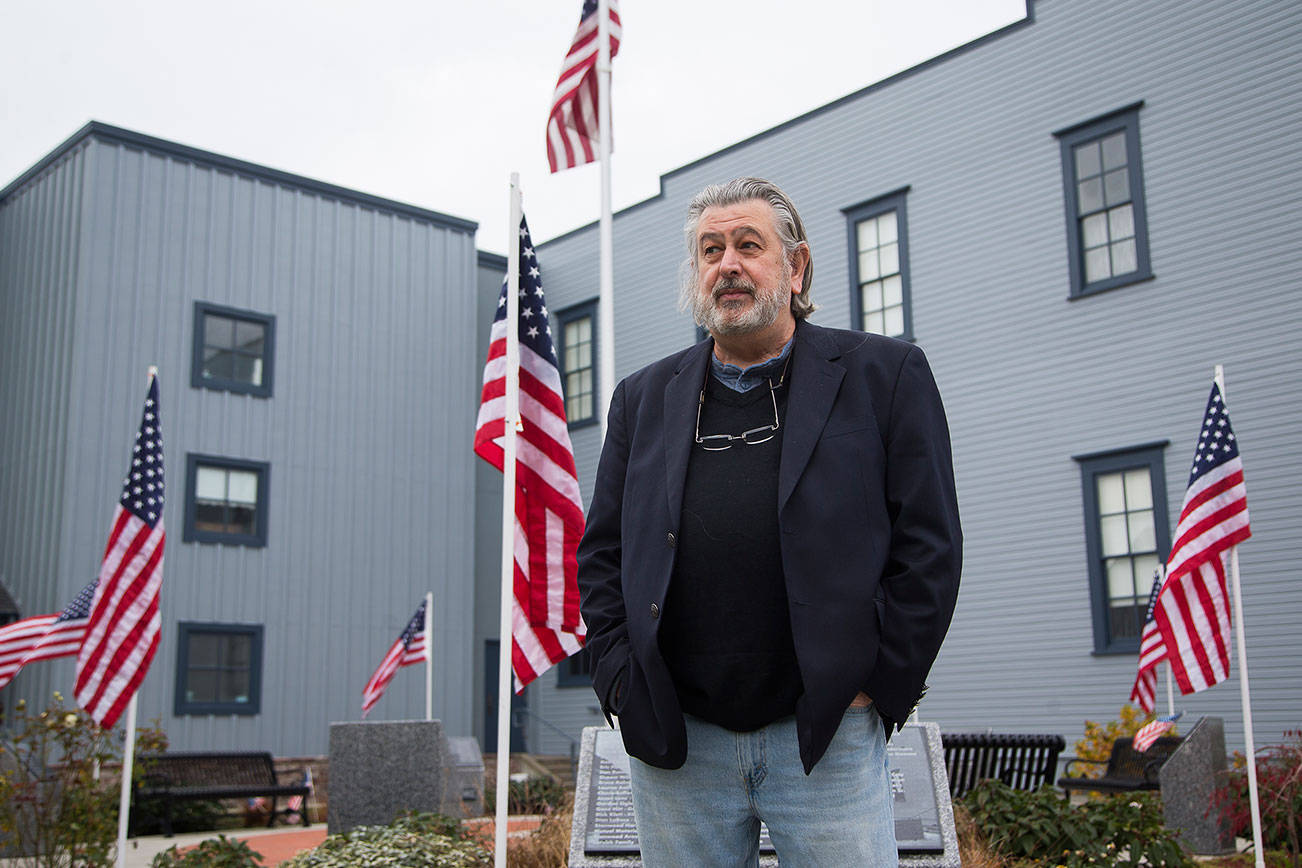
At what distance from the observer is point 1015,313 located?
16219mm

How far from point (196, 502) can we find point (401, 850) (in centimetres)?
1365

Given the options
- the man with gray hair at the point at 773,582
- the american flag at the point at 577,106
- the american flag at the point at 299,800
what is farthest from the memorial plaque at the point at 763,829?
the american flag at the point at 299,800

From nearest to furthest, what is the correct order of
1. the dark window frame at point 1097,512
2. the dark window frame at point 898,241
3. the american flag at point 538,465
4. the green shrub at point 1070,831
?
1. the american flag at point 538,465
2. the green shrub at point 1070,831
3. the dark window frame at point 1097,512
4. the dark window frame at point 898,241

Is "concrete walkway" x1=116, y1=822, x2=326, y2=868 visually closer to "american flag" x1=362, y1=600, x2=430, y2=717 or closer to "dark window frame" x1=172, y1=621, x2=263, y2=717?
"american flag" x1=362, y1=600, x2=430, y2=717

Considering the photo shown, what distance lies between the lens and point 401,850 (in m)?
7.66

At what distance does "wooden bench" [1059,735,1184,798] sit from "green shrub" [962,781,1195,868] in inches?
131

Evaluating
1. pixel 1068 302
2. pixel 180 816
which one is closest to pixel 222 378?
pixel 180 816

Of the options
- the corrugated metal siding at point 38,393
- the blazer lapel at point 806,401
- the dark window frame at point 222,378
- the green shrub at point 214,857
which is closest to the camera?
the blazer lapel at point 806,401

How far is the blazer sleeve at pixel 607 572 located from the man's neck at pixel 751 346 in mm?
370

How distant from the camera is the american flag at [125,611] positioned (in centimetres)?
909

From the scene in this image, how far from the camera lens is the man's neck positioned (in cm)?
316

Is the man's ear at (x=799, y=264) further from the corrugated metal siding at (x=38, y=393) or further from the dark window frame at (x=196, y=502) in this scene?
the dark window frame at (x=196, y=502)

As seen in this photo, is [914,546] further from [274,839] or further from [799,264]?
[274,839]

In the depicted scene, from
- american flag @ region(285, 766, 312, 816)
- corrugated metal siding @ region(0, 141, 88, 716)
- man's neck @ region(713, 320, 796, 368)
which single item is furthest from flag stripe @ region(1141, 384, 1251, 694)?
corrugated metal siding @ region(0, 141, 88, 716)
